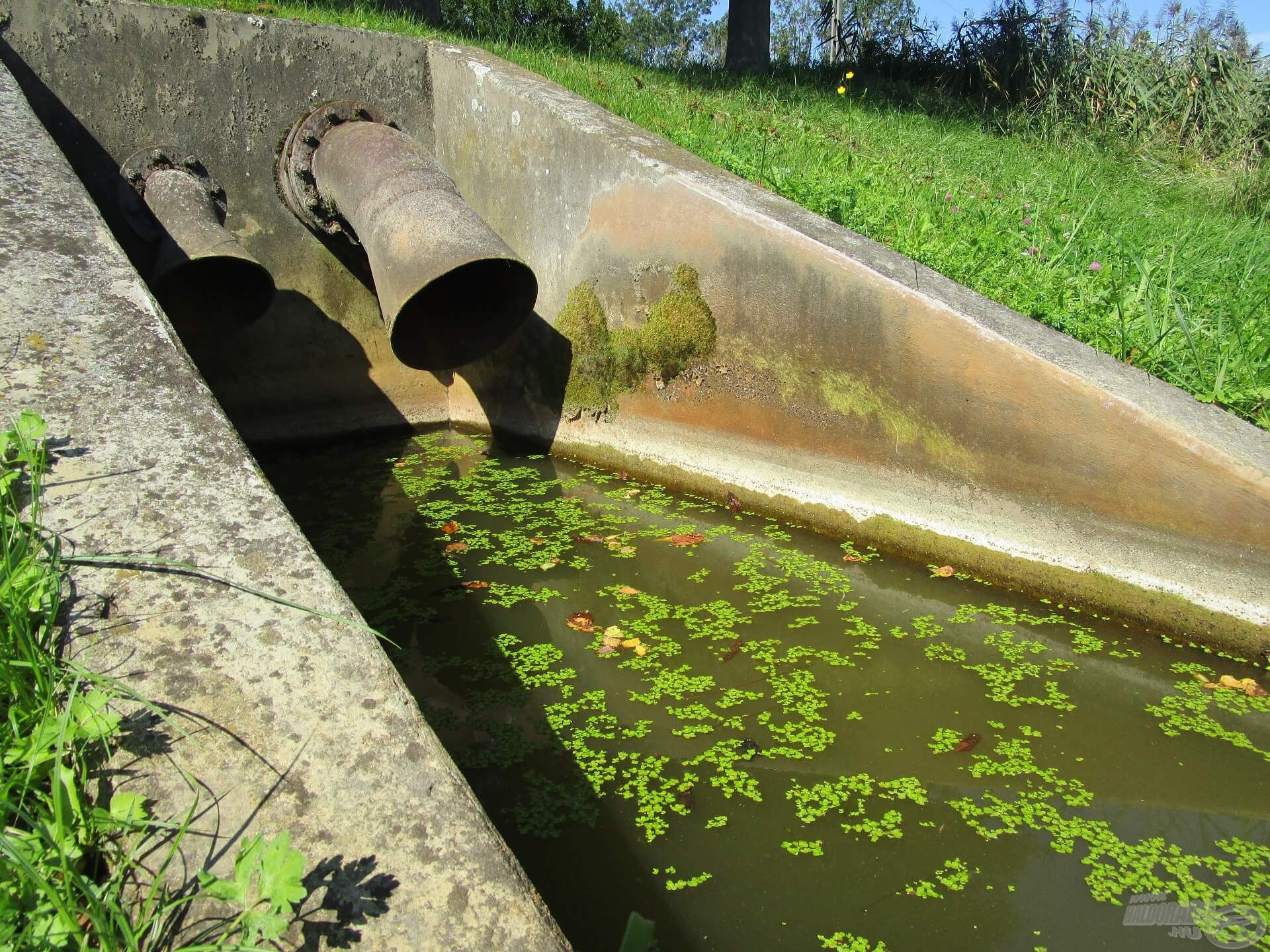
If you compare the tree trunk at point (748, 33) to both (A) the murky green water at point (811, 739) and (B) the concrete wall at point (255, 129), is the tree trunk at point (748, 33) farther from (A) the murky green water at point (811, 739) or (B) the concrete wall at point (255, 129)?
(A) the murky green water at point (811, 739)

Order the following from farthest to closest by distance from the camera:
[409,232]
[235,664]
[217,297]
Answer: [217,297] < [409,232] < [235,664]

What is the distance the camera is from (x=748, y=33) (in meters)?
9.88

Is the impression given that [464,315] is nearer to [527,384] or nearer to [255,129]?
[527,384]

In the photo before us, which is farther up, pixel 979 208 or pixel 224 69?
pixel 224 69

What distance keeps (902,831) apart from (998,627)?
1.09m

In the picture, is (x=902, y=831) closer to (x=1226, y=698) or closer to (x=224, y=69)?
(x=1226, y=698)

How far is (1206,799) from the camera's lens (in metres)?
2.33

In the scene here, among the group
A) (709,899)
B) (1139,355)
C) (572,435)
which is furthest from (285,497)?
(1139,355)

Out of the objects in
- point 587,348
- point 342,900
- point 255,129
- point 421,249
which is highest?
point 255,129

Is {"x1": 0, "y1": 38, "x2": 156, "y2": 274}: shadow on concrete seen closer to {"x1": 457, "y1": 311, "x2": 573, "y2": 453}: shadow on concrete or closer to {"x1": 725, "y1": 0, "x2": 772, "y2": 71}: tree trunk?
{"x1": 457, "y1": 311, "x2": 573, "y2": 453}: shadow on concrete

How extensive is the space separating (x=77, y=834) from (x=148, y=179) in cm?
418

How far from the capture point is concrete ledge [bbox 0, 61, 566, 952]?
1.15 metres

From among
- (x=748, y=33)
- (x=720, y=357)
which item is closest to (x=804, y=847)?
(x=720, y=357)

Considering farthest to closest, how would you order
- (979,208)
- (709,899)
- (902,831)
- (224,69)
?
(979,208) < (224,69) < (902,831) < (709,899)
